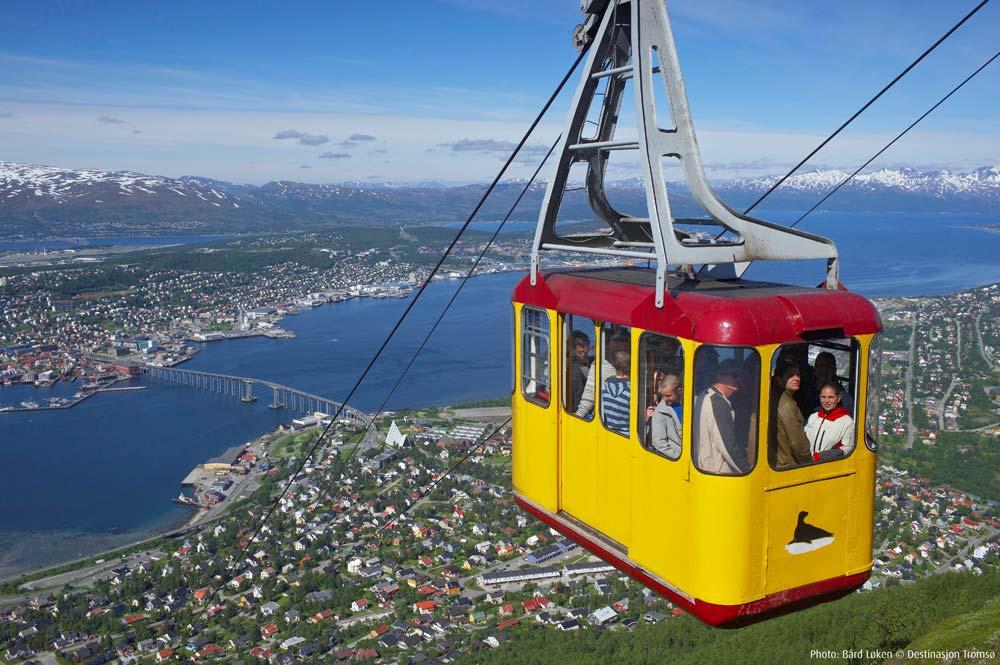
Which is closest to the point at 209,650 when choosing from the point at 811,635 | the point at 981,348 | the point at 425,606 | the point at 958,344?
the point at 425,606

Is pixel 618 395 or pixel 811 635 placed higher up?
pixel 618 395

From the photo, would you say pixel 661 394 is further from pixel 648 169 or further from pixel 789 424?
pixel 648 169

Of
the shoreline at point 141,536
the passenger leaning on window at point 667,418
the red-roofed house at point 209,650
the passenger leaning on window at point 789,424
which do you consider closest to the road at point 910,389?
the red-roofed house at point 209,650

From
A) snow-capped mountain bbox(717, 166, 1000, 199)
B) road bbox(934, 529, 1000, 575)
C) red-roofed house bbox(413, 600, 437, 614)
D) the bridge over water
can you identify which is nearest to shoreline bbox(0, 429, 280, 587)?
the bridge over water

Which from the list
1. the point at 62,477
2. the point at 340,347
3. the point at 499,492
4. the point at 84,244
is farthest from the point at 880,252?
the point at 84,244

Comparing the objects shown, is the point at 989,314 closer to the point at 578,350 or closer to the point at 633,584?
the point at 633,584
